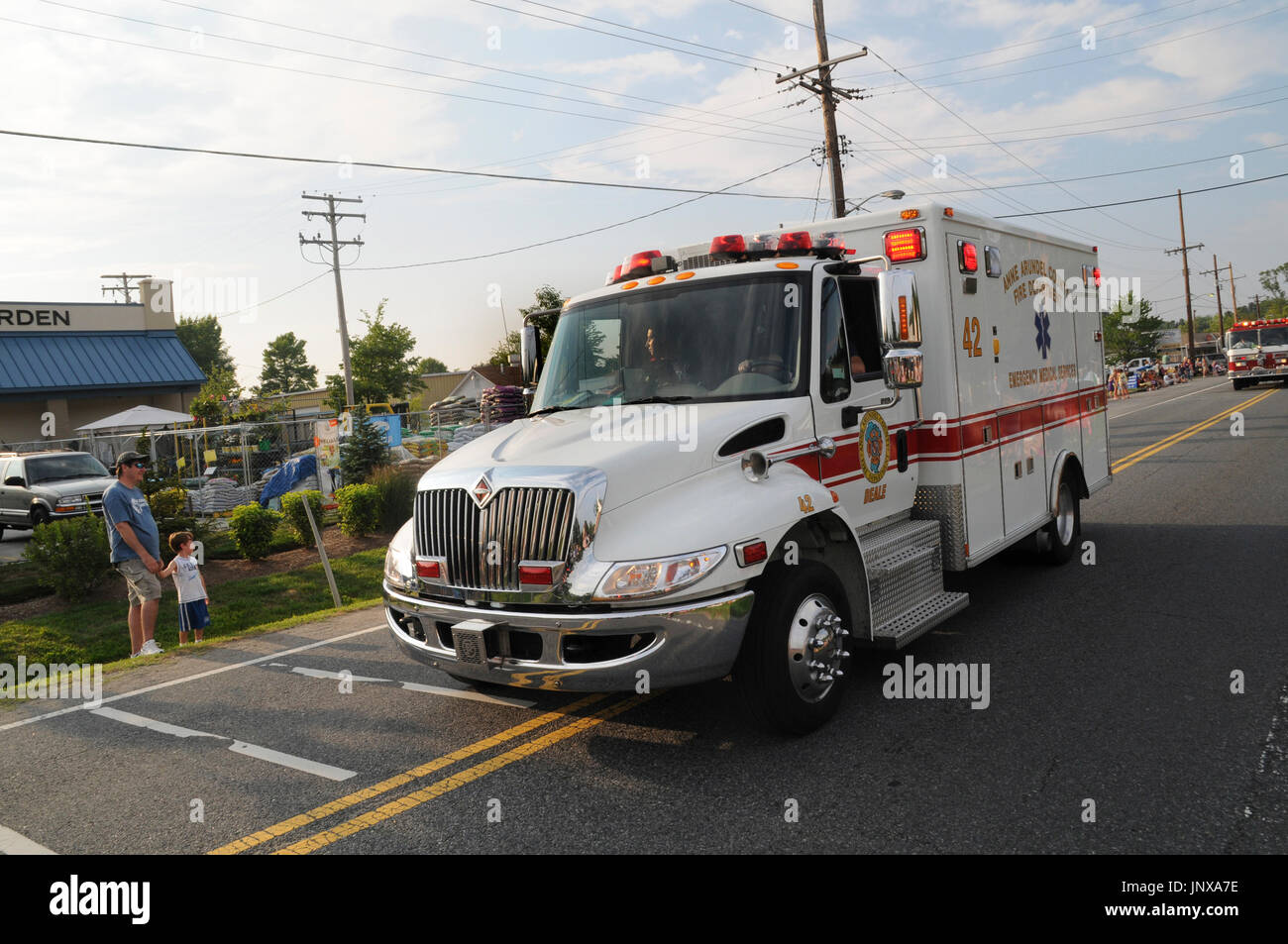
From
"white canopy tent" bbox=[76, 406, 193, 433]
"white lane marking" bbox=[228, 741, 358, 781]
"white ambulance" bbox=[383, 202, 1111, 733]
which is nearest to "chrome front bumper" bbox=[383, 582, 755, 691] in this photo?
"white ambulance" bbox=[383, 202, 1111, 733]

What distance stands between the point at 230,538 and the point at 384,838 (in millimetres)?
13315

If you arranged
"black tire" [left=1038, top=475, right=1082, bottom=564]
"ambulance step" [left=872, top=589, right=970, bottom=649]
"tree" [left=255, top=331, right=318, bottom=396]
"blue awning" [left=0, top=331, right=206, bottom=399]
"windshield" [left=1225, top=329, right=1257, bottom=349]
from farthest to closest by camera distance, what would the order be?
"tree" [left=255, top=331, right=318, bottom=396], "windshield" [left=1225, top=329, right=1257, bottom=349], "blue awning" [left=0, top=331, right=206, bottom=399], "black tire" [left=1038, top=475, right=1082, bottom=564], "ambulance step" [left=872, top=589, right=970, bottom=649]

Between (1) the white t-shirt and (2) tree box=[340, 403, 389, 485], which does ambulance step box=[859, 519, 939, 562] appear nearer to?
(1) the white t-shirt

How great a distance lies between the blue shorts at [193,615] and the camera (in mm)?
8805

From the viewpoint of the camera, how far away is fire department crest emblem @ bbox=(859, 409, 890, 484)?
5.64 m

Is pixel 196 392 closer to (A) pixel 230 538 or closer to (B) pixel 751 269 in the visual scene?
(A) pixel 230 538

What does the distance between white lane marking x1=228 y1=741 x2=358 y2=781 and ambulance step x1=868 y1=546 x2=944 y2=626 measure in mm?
3059

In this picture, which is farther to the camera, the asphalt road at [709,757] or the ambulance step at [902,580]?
the ambulance step at [902,580]

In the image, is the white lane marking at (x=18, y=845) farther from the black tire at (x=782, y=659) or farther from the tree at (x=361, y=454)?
the tree at (x=361, y=454)

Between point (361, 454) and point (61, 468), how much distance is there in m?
7.10

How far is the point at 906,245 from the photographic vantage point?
637 centimetres

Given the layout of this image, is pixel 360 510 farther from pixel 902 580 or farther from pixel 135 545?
pixel 902 580

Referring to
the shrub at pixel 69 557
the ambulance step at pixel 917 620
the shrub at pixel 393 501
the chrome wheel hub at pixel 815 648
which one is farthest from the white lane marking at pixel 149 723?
the shrub at pixel 393 501

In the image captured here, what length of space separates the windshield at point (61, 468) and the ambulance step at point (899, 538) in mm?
19340
